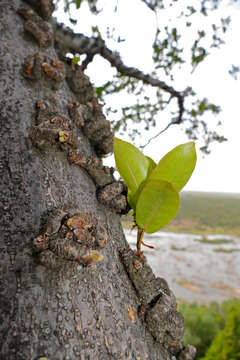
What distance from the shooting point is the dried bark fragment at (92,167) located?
0.47m

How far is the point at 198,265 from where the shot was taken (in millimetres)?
4492

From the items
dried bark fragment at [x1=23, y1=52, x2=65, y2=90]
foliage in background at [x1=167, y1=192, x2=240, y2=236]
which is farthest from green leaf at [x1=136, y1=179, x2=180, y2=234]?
foliage in background at [x1=167, y1=192, x2=240, y2=236]

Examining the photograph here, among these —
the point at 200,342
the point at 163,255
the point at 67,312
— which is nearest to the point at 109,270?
the point at 67,312

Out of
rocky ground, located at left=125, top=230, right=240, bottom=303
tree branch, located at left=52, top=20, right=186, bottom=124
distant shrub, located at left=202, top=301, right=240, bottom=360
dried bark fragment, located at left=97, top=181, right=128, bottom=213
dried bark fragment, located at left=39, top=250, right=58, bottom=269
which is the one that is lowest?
rocky ground, located at left=125, top=230, right=240, bottom=303

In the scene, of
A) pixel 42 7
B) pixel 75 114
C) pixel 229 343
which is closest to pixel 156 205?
pixel 75 114

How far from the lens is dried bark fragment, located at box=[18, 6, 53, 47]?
1.96 ft

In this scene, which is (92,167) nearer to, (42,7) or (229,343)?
(42,7)

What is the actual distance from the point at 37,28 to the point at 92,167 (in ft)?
1.25

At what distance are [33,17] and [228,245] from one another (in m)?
5.65

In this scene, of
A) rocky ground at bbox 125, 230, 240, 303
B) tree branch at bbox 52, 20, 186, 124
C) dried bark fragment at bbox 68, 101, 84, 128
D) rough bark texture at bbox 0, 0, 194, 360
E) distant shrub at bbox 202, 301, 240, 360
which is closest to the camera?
rough bark texture at bbox 0, 0, 194, 360

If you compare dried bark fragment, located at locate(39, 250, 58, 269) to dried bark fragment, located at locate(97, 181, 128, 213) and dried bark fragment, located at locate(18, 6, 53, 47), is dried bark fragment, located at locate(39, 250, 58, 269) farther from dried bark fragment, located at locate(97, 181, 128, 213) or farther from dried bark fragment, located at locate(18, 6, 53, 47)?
dried bark fragment, located at locate(18, 6, 53, 47)

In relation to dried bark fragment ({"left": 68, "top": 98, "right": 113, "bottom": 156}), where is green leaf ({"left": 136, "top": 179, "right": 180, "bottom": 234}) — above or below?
below

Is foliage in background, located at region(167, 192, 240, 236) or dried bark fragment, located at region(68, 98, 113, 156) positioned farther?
foliage in background, located at region(167, 192, 240, 236)

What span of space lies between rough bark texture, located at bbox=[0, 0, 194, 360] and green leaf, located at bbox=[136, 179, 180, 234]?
5 centimetres
